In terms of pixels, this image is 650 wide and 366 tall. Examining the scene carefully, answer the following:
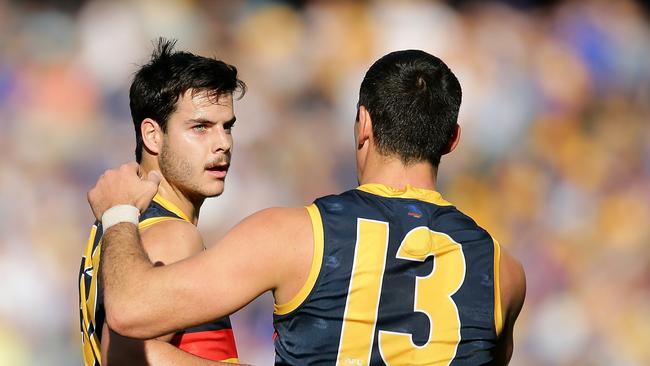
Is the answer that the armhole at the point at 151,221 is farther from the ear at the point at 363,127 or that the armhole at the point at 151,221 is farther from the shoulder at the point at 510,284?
the shoulder at the point at 510,284

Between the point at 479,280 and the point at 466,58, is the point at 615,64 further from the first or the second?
the point at 479,280

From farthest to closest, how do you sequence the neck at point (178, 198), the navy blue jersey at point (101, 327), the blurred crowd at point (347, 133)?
the blurred crowd at point (347, 133) < the neck at point (178, 198) < the navy blue jersey at point (101, 327)

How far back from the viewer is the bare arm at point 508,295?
2615 mm

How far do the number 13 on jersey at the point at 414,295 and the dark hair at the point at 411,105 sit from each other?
25cm

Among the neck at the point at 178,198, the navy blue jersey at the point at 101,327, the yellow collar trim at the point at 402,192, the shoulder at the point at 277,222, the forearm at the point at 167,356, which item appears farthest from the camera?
the neck at the point at 178,198

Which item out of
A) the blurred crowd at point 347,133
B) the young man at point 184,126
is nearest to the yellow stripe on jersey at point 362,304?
the young man at point 184,126

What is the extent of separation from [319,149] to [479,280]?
14.9ft

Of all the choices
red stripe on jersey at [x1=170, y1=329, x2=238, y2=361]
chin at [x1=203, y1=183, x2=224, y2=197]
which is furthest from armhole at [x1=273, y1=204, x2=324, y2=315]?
chin at [x1=203, y1=183, x2=224, y2=197]

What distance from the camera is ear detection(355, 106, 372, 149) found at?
259 centimetres

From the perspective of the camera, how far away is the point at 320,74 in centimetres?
716

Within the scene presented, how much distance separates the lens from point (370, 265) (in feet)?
7.86

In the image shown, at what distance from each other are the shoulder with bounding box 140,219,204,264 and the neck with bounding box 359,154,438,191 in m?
0.63

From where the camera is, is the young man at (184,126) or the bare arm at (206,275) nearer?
the bare arm at (206,275)

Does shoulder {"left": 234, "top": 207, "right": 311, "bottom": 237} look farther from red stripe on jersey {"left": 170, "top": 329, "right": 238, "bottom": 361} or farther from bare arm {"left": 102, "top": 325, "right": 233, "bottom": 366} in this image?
red stripe on jersey {"left": 170, "top": 329, "right": 238, "bottom": 361}
